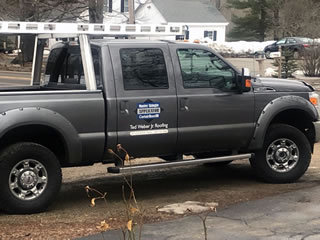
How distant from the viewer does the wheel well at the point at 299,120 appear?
→ 795 cm

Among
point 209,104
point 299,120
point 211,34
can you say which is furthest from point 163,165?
point 211,34

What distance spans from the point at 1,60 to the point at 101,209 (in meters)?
38.1

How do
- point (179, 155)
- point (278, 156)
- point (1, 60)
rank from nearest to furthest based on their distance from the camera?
point (179, 155) → point (278, 156) → point (1, 60)

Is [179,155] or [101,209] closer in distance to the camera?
[101,209]

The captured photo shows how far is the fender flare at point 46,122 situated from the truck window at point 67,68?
2.34ft

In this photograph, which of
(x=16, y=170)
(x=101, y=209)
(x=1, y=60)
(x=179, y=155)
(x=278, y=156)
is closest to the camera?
(x=16, y=170)

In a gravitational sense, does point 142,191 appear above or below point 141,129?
below

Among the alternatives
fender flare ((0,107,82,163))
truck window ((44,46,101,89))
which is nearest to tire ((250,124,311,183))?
truck window ((44,46,101,89))

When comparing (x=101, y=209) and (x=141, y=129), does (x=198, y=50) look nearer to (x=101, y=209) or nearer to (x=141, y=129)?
(x=141, y=129)

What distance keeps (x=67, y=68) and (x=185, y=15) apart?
5288 centimetres

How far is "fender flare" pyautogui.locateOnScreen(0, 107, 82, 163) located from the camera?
19.5 feet

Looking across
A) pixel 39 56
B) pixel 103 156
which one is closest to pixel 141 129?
pixel 103 156

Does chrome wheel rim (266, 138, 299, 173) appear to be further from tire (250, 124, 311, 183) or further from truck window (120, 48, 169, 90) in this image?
truck window (120, 48, 169, 90)

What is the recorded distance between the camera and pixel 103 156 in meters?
6.62
